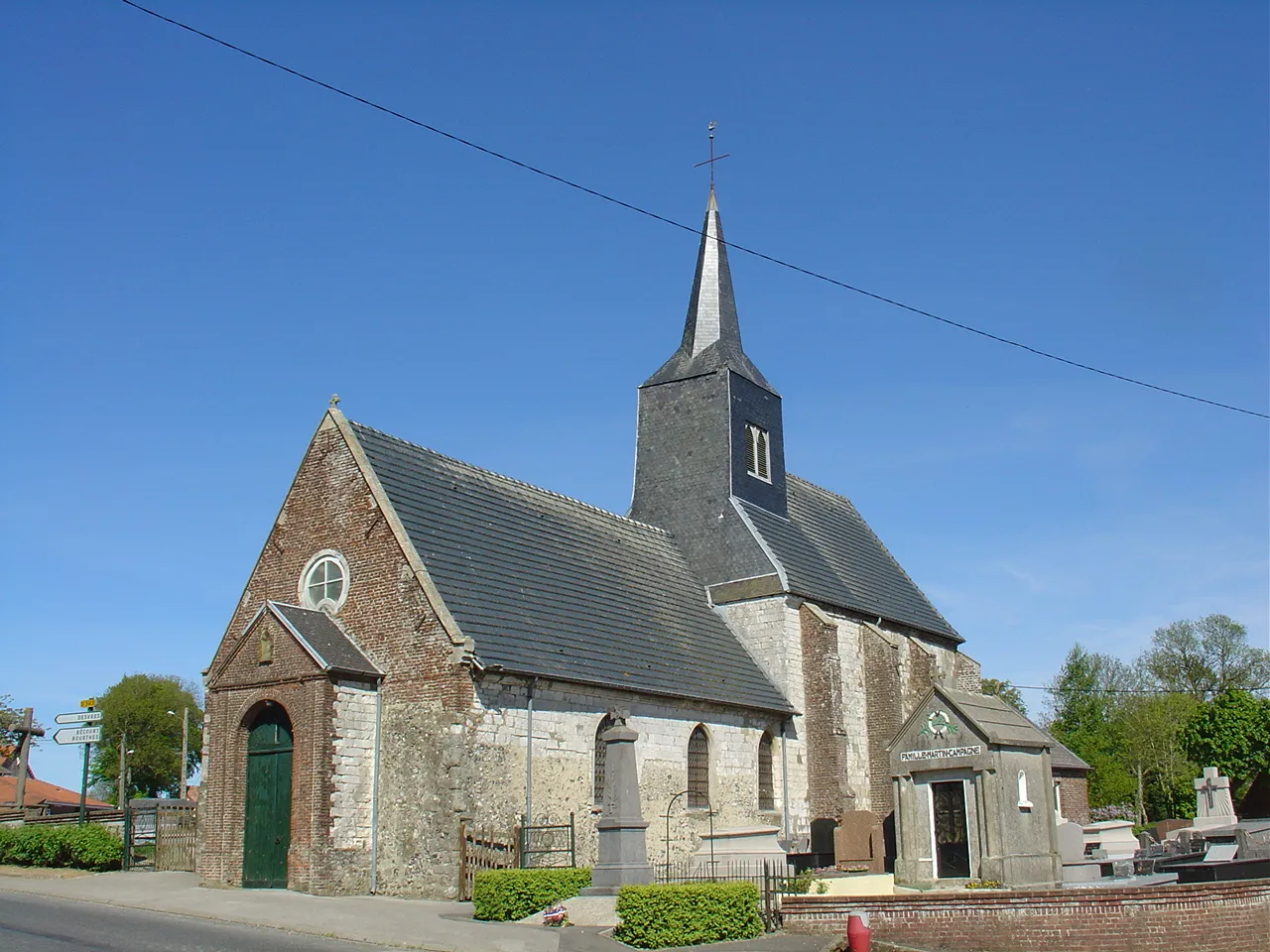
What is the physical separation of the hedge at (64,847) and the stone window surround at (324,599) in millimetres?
6436

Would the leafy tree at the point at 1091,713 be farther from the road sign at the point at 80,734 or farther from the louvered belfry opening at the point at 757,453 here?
the road sign at the point at 80,734

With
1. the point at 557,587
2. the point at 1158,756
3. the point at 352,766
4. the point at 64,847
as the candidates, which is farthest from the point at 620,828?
the point at 1158,756

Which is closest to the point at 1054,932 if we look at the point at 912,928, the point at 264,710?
the point at 912,928

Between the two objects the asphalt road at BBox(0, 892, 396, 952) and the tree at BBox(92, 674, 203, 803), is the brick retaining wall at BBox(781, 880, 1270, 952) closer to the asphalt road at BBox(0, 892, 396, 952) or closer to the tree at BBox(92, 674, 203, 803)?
the asphalt road at BBox(0, 892, 396, 952)

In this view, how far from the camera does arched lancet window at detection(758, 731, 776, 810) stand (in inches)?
1080

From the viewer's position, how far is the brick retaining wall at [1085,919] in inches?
564

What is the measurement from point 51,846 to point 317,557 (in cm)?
857

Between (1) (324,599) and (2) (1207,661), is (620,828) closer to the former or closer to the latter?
(1) (324,599)

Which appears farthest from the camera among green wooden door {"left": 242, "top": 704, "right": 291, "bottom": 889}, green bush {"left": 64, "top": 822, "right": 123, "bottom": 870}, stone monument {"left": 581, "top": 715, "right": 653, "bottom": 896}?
green bush {"left": 64, "top": 822, "right": 123, "bottom": 870}

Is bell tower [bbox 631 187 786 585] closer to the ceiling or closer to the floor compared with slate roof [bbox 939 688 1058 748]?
closer to the ceiling

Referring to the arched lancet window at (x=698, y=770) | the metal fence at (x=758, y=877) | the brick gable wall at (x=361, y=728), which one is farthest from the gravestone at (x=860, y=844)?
the brick gable wall at (x=361, y=728)

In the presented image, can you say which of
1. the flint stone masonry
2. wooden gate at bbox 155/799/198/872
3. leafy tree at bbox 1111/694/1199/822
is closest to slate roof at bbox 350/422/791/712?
the flint stone masonry

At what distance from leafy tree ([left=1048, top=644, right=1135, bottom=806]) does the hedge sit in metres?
47.0

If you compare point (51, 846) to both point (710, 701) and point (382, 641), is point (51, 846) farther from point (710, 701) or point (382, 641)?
point (710, 701)
